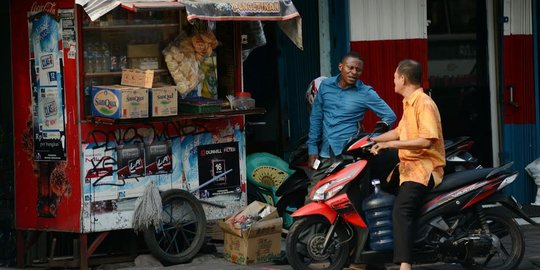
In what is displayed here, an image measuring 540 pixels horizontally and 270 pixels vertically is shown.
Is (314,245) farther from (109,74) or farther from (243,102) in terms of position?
(109,74)

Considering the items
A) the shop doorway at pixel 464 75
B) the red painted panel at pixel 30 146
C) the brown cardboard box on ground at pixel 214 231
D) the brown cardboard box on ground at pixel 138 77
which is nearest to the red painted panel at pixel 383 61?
the shop doorway at pixel 464 75

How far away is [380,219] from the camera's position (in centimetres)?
891

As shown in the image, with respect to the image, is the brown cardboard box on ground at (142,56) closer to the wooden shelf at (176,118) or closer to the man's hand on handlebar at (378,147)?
the wooden shelf at (176,118)

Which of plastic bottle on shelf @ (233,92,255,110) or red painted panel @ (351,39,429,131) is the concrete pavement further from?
red painted panel @ (351,39,429,131)

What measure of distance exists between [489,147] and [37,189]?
199 inches

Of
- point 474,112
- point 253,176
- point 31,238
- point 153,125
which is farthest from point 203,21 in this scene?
point 474,112

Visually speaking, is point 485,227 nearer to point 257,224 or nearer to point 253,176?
point 257,224

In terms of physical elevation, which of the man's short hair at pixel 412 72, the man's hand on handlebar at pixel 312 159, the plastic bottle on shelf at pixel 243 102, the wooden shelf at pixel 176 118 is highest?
the man's short hair at pixel 412 72

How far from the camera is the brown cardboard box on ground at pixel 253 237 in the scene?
9852 mm

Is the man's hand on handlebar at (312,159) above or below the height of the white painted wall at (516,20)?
below

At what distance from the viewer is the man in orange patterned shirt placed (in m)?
8.59

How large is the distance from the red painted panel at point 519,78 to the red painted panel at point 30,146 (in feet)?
16.0

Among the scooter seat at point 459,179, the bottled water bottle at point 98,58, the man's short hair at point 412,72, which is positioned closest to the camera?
the man's short hair at point 412,72

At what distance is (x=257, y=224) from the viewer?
32.4ft
